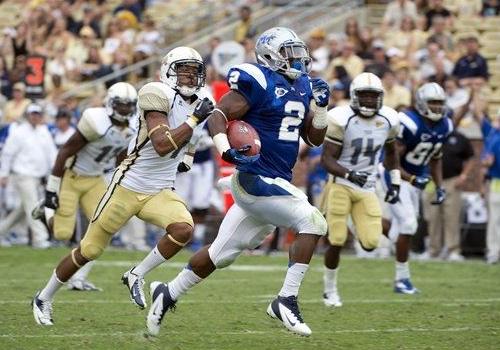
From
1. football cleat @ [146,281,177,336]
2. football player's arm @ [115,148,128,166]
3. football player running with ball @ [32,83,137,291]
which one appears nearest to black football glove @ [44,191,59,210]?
football player running with ball @ [32,83,137,291]

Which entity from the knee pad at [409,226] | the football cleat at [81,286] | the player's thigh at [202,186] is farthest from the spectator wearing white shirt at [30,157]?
the knee pad at [409,226]

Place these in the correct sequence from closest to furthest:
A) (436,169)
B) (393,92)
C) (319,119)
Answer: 1. (319,119)
2. (436,169)
3. (393,92)

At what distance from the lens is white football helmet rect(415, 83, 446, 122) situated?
440 inches

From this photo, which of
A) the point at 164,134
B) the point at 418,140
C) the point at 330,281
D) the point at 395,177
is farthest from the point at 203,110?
the point at 418,140

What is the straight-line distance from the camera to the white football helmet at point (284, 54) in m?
7.69

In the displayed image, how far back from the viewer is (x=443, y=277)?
40.6ft

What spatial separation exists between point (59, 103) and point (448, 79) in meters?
5.27

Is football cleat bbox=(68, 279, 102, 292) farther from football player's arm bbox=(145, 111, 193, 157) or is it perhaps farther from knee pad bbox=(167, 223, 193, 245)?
football player's arm bbox=(145, 111, 193, 157)

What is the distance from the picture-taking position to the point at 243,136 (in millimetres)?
7379

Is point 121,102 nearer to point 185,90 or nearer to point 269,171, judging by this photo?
point 185,90

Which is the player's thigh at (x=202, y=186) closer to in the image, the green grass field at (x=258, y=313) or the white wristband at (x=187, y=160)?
the green grass field at (x=258, y=313)

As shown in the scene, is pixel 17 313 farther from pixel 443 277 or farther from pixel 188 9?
pixel 188 9

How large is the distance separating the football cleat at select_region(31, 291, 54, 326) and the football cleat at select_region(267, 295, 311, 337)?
1.51 meters

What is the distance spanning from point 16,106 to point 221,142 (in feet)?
32.9
